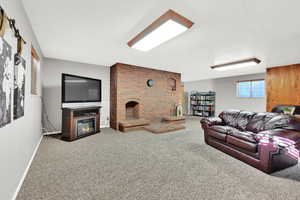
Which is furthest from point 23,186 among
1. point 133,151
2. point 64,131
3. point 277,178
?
point 277,178

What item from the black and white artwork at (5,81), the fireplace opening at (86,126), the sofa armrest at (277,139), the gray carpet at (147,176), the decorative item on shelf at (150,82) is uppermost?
the decorative item on shelf at (150,82)

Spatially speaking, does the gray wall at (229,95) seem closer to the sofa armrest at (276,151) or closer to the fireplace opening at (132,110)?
the sofa armrest at (276,151)

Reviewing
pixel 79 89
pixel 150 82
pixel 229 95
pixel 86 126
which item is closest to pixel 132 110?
pixel 150 82

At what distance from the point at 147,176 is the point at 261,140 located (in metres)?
1.93

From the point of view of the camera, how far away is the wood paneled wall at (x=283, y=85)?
4.15 m

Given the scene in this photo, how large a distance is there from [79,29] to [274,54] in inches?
183

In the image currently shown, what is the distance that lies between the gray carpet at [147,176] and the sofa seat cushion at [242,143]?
29cm

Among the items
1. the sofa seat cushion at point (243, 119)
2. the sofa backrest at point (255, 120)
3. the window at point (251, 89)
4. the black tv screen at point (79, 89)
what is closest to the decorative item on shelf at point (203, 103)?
the window at point (251, 89)

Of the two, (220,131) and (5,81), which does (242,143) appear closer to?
(220,131)

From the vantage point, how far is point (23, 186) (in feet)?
5.23

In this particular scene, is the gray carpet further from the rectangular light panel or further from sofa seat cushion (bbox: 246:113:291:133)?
the rectangular light panel

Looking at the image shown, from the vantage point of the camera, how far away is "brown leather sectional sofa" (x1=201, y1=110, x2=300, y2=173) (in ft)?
6.39

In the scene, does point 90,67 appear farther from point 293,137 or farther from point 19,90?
point 293,137

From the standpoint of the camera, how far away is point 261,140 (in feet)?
6.70
